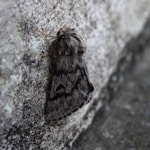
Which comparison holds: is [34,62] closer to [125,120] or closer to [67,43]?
[67,43]

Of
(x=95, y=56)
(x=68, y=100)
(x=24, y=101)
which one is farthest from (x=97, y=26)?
(x=24, y=101)

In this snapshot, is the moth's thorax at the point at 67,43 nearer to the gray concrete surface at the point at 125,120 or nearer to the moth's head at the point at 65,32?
the moth's head at the point at 65,32

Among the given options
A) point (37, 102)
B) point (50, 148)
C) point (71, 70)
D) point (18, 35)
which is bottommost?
point (50, 148)

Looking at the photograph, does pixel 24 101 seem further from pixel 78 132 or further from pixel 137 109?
pixel 137 109

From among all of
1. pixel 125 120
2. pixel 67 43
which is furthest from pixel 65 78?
pixel 125 120

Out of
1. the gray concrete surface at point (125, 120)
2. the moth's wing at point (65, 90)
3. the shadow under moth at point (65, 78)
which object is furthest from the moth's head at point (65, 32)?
the gray concrete surface at point (125, 120)

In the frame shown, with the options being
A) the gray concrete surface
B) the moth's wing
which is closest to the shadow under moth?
the moth's wing
